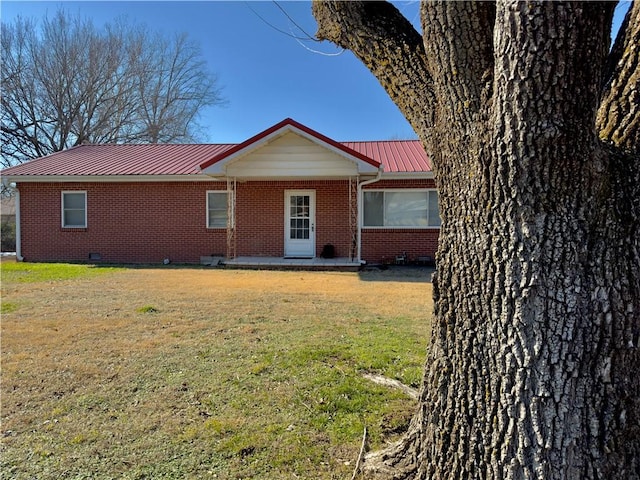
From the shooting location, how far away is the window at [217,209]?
12.9 meters

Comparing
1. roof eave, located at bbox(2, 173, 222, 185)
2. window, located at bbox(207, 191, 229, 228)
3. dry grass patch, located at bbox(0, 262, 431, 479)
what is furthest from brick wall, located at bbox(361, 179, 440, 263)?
dry grass patch, located at bbox(0, 262, 431, 479)

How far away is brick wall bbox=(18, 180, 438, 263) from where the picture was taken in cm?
1252

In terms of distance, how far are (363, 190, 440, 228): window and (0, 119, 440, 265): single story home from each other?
32 mm

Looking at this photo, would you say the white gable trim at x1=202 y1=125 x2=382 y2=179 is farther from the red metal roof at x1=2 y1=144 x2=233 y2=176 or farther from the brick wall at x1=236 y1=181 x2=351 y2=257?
the red metal roof at x1=2 y1=144 x2=233 y2=176

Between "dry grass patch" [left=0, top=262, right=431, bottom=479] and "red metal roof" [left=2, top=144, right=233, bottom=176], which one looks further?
"red metal roof" [left=2, top=144, right=233, bottom=176]

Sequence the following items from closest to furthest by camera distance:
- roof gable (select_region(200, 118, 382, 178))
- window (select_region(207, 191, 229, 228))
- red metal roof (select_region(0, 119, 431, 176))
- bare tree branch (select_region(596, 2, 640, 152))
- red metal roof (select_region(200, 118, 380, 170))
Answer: bare tree branch (select_region(596, 2, 640, 152)) → red metal roof (select_region(200, 118, 380, 170)) → roof gable (select_region(200, 118, 382, 178)) → red metal roof (select_region(0, 119, 431, 176)) → window (select_region(207, 191, 229, 228))

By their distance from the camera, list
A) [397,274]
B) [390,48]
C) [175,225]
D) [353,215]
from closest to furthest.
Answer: [390,48] → [397,274] → [353,215] → [175,225]

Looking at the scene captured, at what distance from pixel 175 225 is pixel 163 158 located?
3.45 m

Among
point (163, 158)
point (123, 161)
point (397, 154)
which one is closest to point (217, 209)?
point (163, 158)

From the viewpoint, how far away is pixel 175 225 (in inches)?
507

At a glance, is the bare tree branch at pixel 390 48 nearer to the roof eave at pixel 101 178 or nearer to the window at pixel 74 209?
the roof eave at pixel 101 178

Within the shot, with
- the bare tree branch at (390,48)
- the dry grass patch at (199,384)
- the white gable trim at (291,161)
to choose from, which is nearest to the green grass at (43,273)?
the dry grass patch at (199,384)

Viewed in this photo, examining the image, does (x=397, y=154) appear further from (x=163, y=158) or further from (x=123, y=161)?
(x=123, y=161)

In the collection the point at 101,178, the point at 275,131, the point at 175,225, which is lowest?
the point at 175,225
